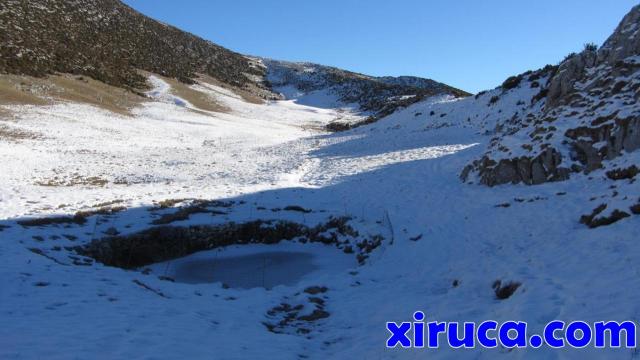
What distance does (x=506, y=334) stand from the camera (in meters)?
6.72

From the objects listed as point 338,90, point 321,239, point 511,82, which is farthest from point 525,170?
point 338,90

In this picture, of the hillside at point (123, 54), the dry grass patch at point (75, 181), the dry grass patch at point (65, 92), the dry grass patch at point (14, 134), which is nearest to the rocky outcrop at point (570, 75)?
the dry grass patch at point (75, 181)

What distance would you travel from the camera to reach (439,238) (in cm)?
1387

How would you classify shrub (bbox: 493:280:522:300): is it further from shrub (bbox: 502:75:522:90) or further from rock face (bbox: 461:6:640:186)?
shrub (bbox: 502:75:522:90)

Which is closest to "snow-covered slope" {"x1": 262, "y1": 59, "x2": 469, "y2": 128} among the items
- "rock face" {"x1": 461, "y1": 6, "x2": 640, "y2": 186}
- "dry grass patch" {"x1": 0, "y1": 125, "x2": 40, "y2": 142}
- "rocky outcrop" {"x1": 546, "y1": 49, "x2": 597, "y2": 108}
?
"dry grass patch" {"x1": 0, "y1": 125, "x2": 40, "y2": 142}

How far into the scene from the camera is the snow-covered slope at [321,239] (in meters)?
7.77

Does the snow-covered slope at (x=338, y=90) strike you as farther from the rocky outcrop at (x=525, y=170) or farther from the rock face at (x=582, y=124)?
the rocky outcrop at (x=525, y=170)

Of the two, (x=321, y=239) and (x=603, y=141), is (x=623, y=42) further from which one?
(x=321, y=239)

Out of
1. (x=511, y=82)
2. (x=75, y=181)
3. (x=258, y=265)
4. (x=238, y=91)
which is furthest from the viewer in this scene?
(x=238, y=91)

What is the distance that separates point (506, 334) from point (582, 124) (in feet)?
40.5

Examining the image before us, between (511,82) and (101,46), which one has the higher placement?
(101,46)

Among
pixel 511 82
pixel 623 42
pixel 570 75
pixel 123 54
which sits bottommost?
pixel 570 75

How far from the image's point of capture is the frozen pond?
13852 mm

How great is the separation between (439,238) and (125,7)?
96155mm
